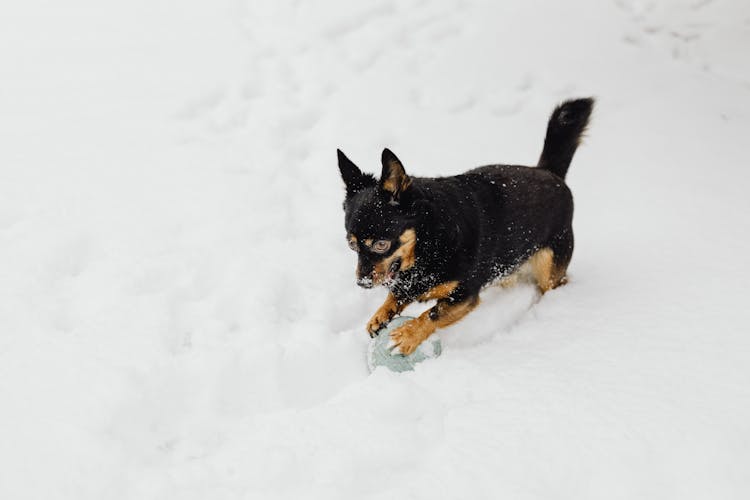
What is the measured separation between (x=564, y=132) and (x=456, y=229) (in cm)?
117

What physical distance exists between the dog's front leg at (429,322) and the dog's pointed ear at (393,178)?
0.66 m

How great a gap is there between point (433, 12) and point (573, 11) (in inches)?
56.7

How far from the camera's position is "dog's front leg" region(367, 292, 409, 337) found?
130 inches

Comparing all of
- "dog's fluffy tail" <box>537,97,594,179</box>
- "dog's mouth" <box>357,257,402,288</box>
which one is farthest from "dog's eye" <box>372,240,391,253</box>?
"dog's fluffy tail" <box>537,97,594,179</box>

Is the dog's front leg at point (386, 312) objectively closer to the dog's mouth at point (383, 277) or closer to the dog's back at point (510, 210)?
the dog's mouth at point (383, 277)

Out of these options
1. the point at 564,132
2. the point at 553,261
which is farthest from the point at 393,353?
the point at 564,132

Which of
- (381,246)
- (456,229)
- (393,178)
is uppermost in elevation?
(393,178)

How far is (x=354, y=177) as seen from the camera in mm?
3051

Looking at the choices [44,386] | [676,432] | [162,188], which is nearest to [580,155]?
[676,432]

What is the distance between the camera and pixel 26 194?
3.92 metres

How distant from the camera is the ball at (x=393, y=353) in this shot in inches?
117

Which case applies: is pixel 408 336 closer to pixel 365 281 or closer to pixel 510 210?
pixel 365 281

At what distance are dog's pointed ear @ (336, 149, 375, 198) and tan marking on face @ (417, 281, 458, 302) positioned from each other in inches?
25.1

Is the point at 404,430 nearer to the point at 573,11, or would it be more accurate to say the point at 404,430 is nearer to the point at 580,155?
the point at 580,155
